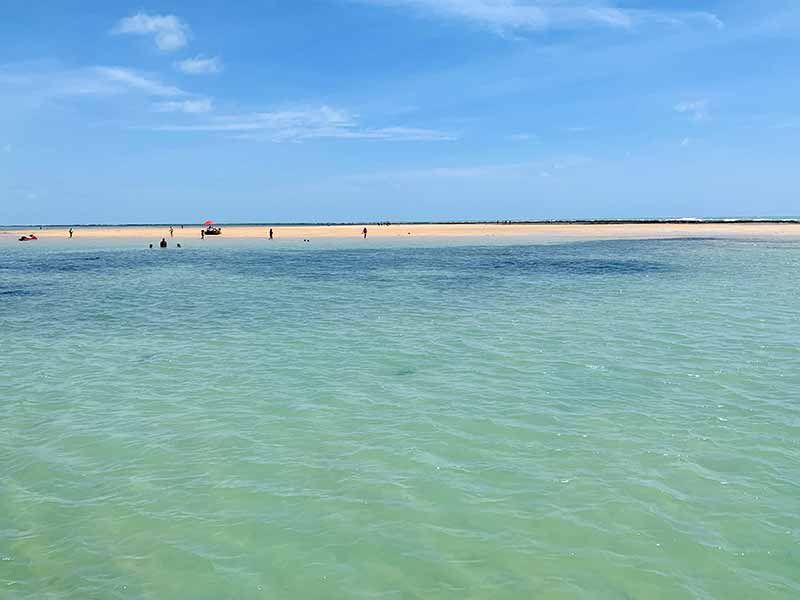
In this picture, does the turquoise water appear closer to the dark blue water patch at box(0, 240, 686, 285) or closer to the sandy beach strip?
the dark blue water patch at box(0, 240, 686, 285)

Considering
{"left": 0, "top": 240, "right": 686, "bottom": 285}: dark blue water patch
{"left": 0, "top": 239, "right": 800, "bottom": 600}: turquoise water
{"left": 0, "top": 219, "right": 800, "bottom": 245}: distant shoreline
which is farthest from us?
{"left": 0, "top": 219, "right": 800, "bottom": 245}: distant shoreline

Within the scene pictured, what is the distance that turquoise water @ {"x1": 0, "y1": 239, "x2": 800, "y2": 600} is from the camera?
6617 millimetres

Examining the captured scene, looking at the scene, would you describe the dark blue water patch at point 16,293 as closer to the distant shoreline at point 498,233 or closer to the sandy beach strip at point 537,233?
the distant shoreline at point 498,233

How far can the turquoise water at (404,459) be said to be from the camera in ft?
21.7

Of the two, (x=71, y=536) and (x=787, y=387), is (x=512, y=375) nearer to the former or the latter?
(x=787, y=387)

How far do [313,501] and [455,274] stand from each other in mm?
33485

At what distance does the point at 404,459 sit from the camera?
946 cm

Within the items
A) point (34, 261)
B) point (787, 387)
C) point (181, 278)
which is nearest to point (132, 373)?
point (787, 387)

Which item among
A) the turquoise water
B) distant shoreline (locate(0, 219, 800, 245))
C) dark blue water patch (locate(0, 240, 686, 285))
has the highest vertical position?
distant shoreline (locate(0, 219, 800, 245))

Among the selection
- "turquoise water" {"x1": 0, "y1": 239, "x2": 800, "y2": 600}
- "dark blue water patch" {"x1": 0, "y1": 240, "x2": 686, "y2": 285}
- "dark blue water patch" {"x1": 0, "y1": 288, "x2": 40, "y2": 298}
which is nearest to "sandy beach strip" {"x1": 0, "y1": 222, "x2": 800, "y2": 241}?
"dark blue water patch" {"x1": 0, "y1": 240, "x2": 686, "y2": 285}

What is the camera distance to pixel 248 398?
12.7m

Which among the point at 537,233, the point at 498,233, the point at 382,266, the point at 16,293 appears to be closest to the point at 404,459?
the point at 16,293

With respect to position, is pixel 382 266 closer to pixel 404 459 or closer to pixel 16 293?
pixel 16 293

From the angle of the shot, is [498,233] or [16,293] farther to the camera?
[498,233]
